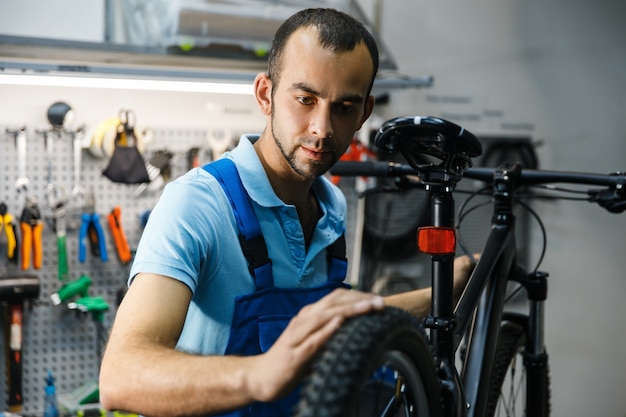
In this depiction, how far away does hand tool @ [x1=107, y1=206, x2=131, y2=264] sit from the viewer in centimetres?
262

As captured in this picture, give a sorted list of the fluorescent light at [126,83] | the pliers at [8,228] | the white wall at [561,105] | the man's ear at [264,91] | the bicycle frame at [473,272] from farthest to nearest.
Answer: the white wall at [561,105] < the pliers at [8,228] < the fluorescent light at [126,83] < the man's ear at [264,91] < the bicycle frame at [473,272]

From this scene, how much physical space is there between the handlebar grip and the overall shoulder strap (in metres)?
0.52

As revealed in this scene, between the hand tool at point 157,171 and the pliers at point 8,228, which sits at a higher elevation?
the hand tool at point 157,171

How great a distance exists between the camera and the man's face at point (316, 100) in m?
1.18

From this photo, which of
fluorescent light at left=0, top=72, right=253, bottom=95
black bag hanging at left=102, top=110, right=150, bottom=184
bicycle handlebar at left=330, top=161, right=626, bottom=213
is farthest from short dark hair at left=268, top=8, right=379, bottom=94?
black bag hanging at left=102, top=110, right=150, bottom=184

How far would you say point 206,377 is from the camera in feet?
2.64

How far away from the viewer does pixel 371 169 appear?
68.1 inches

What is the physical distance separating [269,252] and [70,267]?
1.53 meters

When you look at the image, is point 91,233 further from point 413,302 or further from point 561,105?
point 561,105

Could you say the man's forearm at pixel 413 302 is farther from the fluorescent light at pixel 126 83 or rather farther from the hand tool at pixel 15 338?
the hand tool at pixel 15 338

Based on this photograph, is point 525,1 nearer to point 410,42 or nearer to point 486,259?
point 410,42

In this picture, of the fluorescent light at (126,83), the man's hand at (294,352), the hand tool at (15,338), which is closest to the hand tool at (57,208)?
the hand tool at (15,338)

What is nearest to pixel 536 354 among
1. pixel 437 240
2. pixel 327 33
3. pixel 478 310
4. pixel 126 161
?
pixel 478 310

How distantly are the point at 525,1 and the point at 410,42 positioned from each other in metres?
0.78
